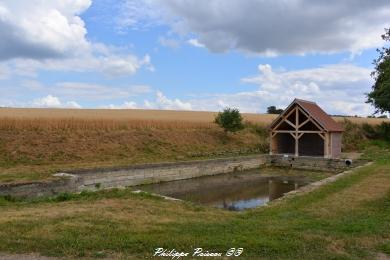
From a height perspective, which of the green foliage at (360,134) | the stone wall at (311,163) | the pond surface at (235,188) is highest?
the green foliage at (360,134)

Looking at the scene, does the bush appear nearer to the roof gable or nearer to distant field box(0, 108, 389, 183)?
distant field box(0, 108, 389, 183)

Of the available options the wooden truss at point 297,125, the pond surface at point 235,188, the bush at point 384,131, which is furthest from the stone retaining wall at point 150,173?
the bush at point 384,131

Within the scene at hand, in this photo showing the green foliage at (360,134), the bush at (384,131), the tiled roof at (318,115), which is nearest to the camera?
the tiled roof at (318,115)

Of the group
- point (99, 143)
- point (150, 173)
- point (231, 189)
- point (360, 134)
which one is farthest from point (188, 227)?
point (360, 134)

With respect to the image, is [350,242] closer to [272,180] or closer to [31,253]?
[31,253]

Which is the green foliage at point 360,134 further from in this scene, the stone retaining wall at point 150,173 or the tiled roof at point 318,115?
the stone retaining wall at point 150,173

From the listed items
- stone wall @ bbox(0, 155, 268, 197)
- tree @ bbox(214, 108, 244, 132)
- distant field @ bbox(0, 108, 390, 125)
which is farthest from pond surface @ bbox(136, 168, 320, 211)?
distant field @ bbox(0, 108, 390, 125)

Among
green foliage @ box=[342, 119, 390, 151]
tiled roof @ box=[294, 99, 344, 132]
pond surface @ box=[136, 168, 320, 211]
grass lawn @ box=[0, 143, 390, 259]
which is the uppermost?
tiled roof @ box=[294, 99, 344, 132]

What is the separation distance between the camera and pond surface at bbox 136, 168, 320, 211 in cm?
1539

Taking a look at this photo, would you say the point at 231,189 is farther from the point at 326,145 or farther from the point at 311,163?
the point at 326,145

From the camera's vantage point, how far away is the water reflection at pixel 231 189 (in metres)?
15.3

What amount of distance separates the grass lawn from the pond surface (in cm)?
449

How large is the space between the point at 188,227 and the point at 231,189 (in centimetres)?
1100

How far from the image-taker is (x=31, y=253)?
19.0 feet
